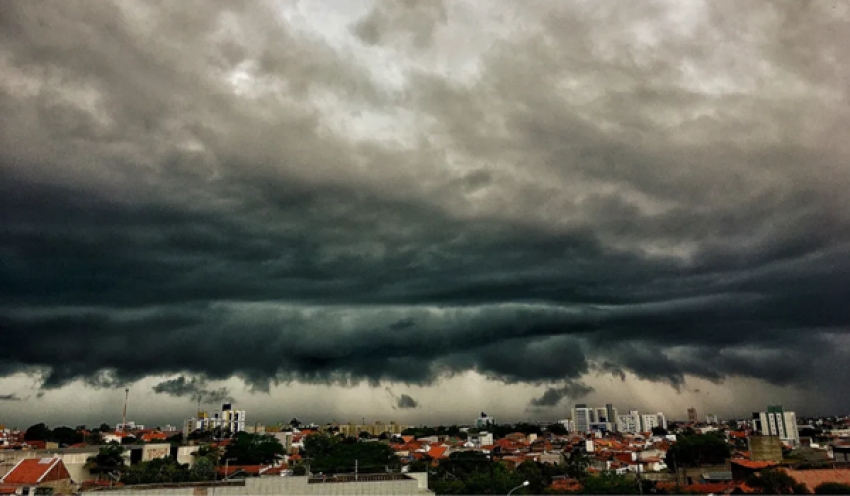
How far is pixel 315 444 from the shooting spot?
335ft

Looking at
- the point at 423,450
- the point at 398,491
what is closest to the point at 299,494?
the point at 398,491

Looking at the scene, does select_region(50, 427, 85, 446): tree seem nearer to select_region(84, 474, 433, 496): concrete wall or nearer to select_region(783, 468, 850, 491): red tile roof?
select_region(84, 474, 433, 496): concrete wall

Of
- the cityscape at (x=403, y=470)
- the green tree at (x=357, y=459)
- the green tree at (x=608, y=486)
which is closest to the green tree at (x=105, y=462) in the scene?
the cityscape at (x=403, y=470)

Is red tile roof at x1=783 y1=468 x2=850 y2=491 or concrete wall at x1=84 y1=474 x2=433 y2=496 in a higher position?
concrete wall at x1=84 y1=474 x2=433 y2=496

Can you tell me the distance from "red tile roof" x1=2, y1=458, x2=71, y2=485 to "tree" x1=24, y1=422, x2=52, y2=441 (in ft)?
193

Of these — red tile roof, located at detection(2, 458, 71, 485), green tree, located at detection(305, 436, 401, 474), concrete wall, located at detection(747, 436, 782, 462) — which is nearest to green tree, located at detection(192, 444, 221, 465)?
green tree, located at detection(305, 436, 401, 474)

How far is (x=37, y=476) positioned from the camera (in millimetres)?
47906

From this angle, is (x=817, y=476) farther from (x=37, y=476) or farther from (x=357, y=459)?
(x=37, y=476)

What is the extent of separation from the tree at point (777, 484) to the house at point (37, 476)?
54.4 m

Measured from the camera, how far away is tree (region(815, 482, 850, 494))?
45281 millimetres

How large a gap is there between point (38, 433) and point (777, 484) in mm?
107770

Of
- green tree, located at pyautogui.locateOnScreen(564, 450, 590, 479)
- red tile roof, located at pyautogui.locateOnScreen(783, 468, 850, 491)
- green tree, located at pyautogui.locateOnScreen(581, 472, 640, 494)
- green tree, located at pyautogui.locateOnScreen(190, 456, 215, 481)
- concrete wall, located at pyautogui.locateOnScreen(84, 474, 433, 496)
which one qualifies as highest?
concrete wall, located at pyautogui.locateOnScreen(84, 474, 433, 496)

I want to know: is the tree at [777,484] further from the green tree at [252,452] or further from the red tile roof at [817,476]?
the green tree at [252,452]

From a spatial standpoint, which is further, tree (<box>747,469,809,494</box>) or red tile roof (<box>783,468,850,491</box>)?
red tile roof (<box>783,468,850,491</box>)
